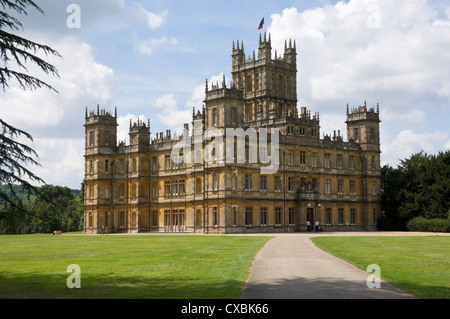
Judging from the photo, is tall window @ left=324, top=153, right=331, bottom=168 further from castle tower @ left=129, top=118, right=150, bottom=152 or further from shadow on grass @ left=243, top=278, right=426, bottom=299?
shadow on grass @ left=243, top=278, right=426, bottom=299

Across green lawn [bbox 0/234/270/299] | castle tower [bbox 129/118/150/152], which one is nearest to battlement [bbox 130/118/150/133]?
castle tower [bbox 129/118/150/152]

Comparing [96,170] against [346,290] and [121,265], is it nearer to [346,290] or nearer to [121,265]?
[121,265]

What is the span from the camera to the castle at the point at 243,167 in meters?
62.0

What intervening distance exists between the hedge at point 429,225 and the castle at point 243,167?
703 cm

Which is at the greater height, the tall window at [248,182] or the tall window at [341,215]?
the tall window at [248,182]

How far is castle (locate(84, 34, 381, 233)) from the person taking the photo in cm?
6197

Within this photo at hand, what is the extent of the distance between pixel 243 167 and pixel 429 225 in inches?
874

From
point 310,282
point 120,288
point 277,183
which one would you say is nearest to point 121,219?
point 277,183

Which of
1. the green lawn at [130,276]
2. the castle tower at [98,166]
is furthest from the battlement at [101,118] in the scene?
the green lawn at [130,276]

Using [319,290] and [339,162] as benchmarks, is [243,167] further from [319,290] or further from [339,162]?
[319,290]

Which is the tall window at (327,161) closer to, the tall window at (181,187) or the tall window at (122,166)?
Result: the tall window at (181,187)

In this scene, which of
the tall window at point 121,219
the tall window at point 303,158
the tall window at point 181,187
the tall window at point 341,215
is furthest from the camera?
the tall window at point 121,219

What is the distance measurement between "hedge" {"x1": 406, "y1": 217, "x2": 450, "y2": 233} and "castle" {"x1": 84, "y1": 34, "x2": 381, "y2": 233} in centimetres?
703
